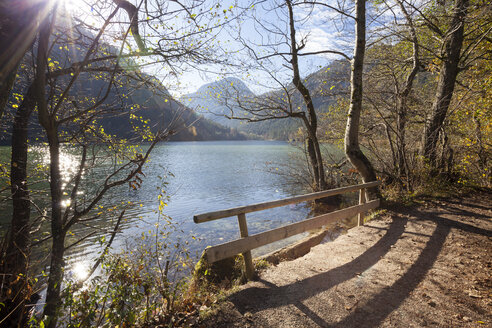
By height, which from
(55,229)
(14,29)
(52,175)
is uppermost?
(14,29)

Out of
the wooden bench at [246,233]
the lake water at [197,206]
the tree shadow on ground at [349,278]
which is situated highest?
the wooden bench at [246,233]

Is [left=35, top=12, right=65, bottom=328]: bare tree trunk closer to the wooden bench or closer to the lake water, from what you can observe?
the lake water

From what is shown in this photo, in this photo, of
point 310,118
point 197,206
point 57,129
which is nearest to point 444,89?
point 310,118

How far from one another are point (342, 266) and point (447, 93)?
8385 millimetres

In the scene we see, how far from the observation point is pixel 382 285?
12.1 feet

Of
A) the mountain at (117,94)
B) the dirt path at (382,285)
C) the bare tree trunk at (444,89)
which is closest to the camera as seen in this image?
the dirt path at (382,285)

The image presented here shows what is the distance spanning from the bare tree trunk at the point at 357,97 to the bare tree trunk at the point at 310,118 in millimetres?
2655

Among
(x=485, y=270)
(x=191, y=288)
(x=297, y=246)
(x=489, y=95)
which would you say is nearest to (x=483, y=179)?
(x=489, y=95)

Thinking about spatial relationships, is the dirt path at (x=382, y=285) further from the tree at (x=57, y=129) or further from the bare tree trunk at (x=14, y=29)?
the bare tree trunk at (x=14, y=29)

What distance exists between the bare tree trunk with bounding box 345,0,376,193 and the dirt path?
7.42ft

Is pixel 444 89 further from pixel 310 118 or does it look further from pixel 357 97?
pixel 310 118

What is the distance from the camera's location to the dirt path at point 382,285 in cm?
300

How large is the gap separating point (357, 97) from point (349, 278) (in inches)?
206

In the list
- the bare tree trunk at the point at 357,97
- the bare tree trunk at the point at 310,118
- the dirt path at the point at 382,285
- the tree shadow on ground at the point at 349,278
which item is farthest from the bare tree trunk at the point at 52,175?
the bare tree trunk at the point at 310,118
